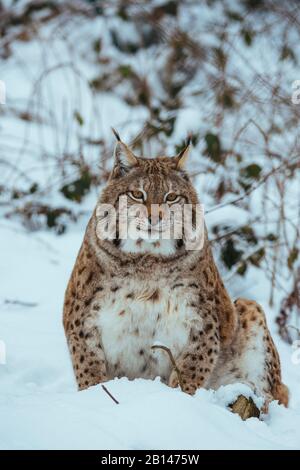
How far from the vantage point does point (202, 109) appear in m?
9.25

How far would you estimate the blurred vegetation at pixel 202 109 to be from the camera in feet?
24.3

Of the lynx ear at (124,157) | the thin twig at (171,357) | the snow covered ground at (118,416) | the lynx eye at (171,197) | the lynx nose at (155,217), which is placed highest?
the lynx ear at (124,157)

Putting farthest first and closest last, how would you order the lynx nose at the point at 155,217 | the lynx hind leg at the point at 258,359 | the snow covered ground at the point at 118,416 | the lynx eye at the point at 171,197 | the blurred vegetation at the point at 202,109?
the blurred vegetation at the point at 202,109 → the lynx hind leg at the point at 258,359 → the lynx eye at the point at 171,197 → the lynx nose at the point at 155,217 → the snow covered ground at the point at 118,416

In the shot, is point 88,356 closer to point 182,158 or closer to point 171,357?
point 171,357

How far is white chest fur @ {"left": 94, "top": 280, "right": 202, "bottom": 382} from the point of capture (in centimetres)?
456

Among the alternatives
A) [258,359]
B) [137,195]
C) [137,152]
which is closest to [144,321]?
[137,195]

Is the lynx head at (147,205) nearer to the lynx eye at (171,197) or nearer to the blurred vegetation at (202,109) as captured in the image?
the lynx eye at (171,197)

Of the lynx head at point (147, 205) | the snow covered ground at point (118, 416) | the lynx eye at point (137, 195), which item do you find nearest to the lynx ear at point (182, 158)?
the lynx head at point (147, 205)

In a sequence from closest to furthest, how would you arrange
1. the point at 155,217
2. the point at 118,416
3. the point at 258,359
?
the point at 118,416 → the point at 155,217 → the point at 258,359

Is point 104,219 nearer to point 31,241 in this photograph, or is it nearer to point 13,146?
point 31,241

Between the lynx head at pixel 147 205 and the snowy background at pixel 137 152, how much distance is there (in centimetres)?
82

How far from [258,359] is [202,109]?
468 centimetres

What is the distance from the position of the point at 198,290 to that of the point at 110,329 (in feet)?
1.69
